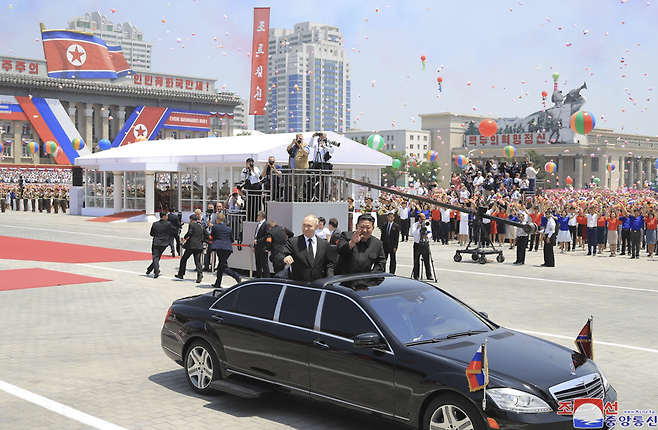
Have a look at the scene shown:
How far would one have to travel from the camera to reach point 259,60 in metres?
47.9

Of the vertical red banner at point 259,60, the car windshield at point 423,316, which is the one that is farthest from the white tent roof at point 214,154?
the car windshield at point 423,316

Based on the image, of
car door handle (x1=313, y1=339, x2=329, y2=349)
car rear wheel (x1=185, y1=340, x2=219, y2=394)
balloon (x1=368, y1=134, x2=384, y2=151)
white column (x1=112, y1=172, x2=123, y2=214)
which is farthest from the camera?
white column (x1=112, y1=172, x2=123, y2=214)

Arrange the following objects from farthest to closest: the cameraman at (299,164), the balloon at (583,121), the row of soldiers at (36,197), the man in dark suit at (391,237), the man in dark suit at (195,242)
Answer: the row of soldiers at (36,197) < the balloon at (583,121) < the man in dark suit at (391,237) < the cameraman at (299,164) < the man in dark suit at (195,242)

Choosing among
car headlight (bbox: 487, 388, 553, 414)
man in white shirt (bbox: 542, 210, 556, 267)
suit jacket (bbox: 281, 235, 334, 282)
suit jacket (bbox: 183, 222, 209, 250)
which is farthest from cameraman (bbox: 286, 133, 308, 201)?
car headlight (bbox: 487, 388, 553, 414)

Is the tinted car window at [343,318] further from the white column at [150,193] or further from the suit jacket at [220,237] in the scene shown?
the white column at [150,193]

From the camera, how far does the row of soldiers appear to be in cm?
5041

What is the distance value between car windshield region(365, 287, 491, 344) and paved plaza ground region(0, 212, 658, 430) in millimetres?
1072

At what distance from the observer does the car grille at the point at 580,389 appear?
540 cm

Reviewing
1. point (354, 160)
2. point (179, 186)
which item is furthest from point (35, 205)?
point (354, 160)

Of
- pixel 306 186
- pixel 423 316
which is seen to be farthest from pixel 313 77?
pixel 423 316

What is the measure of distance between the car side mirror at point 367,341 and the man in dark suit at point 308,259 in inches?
133

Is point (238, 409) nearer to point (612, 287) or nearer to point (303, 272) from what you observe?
point (303, 272)

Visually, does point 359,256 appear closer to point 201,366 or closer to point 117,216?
point 201,366

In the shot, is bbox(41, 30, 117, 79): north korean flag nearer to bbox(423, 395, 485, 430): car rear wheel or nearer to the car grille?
bbox(423, 395, 485, 430): car rear wheel
